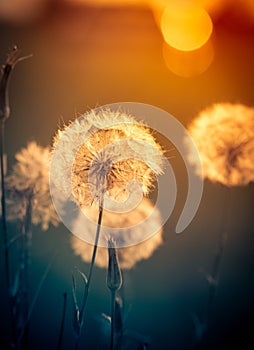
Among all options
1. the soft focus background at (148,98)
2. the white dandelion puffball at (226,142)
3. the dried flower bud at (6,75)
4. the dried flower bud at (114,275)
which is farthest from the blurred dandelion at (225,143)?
the dried flower bud at (6,75)

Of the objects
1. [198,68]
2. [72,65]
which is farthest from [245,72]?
[72,65]

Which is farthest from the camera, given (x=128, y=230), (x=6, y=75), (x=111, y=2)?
(x=111, y=2)

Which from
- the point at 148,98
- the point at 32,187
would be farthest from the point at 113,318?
the point at 148,98

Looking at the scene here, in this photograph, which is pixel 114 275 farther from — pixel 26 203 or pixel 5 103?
pixel 5 103

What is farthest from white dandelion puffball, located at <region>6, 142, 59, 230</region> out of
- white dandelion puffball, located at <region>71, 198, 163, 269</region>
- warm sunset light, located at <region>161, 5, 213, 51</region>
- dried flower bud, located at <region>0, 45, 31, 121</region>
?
warm sunset light, located at <region>161, 5, 213, 51</region>

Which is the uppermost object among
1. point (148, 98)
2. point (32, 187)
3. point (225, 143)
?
point (148, 98)

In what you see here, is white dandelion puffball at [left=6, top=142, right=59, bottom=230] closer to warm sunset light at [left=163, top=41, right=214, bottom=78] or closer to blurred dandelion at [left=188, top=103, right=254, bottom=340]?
blurred dandelion at [left=188, top=103, right=254, bottom=340]

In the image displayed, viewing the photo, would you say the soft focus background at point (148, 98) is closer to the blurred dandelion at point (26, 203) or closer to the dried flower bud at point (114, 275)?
the blurred dandelion at point (26, 203)

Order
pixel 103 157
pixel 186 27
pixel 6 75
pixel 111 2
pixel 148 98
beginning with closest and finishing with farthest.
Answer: pixel 6 75 < pixel 103 157 < pixel 148 98 < pixel 111 2 < pixel 186 27
